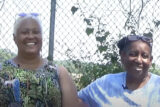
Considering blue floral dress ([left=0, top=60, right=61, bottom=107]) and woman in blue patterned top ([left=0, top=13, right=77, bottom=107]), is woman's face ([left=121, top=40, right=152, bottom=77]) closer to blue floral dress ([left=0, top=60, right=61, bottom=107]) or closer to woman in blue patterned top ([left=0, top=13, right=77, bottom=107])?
woman in blue patterned top ([left=0, top=13, right=77, bottom=107])

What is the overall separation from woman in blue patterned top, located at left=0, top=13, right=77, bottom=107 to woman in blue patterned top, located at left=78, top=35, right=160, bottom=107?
285 millimetres

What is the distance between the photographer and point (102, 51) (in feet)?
15.2

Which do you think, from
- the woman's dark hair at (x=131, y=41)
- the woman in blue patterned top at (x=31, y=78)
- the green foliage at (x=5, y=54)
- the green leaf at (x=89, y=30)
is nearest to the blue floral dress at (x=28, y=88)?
the woman in blue patterned top at (x=31, y=78)

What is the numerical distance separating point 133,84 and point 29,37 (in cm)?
97

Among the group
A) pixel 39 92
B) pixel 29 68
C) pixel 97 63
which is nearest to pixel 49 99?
pixel 39 92

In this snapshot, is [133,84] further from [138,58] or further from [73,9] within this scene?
[73,9]

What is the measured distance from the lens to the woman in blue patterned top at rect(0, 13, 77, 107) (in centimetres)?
329

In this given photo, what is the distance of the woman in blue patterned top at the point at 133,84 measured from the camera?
332cm

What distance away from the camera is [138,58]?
333cm

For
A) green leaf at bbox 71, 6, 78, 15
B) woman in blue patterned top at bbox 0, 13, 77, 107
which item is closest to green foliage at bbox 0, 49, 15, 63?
green leaf at bbox 71, 6, 78, 15

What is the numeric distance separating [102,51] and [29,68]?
1.42 m

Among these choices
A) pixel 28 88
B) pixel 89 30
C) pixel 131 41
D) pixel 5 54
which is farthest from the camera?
pixel 89 30

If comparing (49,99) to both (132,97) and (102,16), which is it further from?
(102,16)

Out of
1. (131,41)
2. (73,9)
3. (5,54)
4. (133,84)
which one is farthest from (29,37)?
(73,9)
